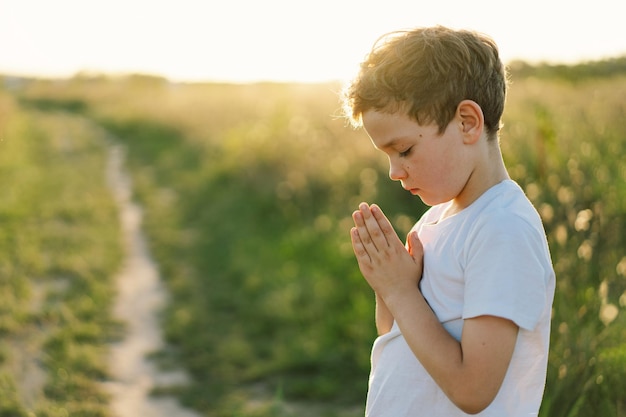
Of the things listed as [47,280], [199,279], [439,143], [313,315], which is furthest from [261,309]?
[439,143]

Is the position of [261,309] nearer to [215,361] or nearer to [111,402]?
[215,361]

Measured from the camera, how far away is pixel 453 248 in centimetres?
157

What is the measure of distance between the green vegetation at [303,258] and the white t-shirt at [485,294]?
43.6 inches

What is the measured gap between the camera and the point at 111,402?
4.64 metres

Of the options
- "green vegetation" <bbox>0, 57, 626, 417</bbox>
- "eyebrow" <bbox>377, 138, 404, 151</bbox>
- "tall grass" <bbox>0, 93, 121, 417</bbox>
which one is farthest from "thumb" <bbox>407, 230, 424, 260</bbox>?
"tall grass" <bbox>0, 93, 121, 417</bbox>

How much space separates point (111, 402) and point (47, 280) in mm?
2776

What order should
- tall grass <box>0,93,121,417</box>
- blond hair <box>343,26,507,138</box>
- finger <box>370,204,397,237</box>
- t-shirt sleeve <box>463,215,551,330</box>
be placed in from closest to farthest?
t-shirt sleeve <box>463,215,551,330</box> < blond hair <box>343,26,507,138</box> < finger <box>370,204,397,237</box> < tall grass <box>0,93,121,417</box>

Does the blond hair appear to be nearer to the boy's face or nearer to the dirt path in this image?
the boy's face

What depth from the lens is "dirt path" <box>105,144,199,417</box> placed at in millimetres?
4652

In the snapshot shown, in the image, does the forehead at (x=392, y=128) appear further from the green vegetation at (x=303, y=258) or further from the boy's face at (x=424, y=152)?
the green vegetation at (x=303, y=258)

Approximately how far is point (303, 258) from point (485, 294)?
18.7 feet

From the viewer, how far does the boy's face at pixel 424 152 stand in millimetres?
1570

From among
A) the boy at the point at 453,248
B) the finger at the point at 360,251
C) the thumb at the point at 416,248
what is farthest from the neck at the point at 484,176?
the finger at the point at 360,251

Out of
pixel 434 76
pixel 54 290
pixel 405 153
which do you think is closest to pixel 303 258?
pixel 54 290
